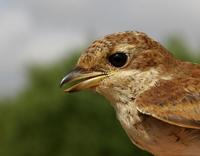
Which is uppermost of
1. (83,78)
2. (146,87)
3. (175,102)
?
(83,78)

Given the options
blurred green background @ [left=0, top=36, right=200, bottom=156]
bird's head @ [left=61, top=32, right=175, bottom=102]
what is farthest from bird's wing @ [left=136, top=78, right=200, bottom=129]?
blurred green background @ [left=0, top=36, right=200, bottom=156]

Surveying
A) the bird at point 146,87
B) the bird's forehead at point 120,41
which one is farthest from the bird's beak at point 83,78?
the bird's forehead at point 120,41

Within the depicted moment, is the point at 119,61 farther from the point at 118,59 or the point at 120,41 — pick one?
the point at 120,41

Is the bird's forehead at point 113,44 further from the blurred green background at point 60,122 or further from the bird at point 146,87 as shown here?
the blurred green background at point 60,122

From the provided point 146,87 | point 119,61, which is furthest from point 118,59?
point 146,87

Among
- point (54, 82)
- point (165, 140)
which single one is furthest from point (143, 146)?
point (54, 82)

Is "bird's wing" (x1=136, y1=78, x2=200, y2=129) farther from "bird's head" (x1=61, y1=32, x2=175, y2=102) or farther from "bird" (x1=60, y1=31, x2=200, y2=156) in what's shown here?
"bird's head" (x1=61, y1=32, x2=175, y2=102)
